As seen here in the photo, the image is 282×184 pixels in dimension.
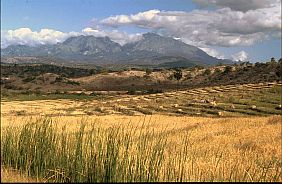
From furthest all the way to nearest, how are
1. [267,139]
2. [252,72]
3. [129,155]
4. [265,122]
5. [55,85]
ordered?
[55,85] → [252,72] → [265,122] → [267,139] → [129,155]

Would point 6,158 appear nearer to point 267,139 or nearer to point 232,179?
point 232,179

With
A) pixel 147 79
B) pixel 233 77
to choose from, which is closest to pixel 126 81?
pixel 147 79

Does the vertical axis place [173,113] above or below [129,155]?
below

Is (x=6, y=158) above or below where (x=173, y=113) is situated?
above

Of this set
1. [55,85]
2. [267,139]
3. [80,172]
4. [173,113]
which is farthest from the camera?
[55,85]

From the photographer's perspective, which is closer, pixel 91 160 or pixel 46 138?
pixel 91 160

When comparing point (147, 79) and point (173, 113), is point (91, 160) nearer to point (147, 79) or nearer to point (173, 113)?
point (173, 113)

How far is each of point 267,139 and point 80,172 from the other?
53.3 ft

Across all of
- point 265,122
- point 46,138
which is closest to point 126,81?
point 265,122

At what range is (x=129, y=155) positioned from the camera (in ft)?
26.9

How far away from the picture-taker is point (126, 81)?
144000 mm

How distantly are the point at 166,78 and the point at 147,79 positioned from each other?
5.82 metres

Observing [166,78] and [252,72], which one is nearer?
[252,72]

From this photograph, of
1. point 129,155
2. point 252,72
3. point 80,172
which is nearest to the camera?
point 80,172
